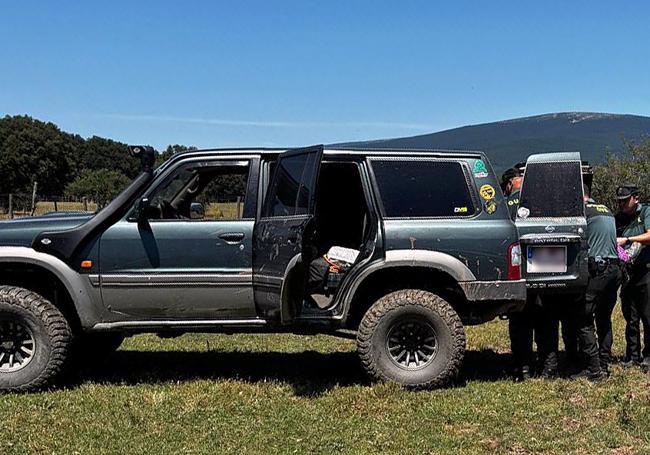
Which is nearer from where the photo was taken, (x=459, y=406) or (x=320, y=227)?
(x=459, y=406)

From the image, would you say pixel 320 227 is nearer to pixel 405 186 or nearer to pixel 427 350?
pixel 405 186

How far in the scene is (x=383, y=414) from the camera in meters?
4.93

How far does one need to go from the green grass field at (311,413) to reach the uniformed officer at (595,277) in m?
0.25

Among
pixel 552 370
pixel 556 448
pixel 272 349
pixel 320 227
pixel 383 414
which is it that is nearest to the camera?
pixel 556 448

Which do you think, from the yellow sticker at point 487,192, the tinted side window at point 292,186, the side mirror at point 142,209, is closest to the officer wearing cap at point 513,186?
the yellow sticker at point 487,192

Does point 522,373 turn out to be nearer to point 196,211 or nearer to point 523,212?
point 523,212

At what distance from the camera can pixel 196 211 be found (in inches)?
224

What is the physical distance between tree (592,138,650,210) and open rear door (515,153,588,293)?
19.6 metres

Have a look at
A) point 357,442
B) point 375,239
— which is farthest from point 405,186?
point 357,442

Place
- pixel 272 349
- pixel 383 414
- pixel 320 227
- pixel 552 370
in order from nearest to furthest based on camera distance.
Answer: pixel 383 414
pixel 552 370
pixel 320 227
pixel 272 349

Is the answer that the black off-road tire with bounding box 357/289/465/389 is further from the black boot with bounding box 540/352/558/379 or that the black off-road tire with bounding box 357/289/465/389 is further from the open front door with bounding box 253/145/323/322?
the black boot with bounding box 540/352/558/379

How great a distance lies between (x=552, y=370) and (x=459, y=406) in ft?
4.52

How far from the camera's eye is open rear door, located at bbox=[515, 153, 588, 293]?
222 inches

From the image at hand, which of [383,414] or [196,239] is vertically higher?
[196,239]
